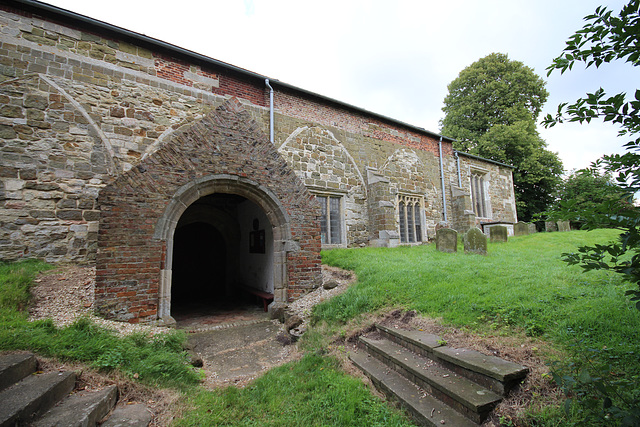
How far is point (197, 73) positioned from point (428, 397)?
10447 mm

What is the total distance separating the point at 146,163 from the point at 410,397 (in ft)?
19.8

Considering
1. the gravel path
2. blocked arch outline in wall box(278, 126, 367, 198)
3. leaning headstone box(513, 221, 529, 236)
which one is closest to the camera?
the gravel path

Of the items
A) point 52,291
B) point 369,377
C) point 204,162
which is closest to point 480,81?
point 204,162

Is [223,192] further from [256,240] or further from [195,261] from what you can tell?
[195,261]

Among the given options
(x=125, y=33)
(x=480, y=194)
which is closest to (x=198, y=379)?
(x=125, y=33)

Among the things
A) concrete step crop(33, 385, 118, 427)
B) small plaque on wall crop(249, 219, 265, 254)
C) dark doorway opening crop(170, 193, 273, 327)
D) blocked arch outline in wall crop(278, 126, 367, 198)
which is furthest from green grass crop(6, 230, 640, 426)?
blocked arch outline in wall crop(278, 126, 367, 198)

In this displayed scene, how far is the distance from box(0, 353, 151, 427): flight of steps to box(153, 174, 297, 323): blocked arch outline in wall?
94.4 inches

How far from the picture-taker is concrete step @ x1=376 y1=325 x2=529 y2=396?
2.92 m

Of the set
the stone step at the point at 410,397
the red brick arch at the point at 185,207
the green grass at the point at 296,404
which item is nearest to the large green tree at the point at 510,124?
the red brick arch at the point at 185,207

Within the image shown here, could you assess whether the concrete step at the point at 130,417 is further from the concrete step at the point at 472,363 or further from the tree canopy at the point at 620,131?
the tree canopy at the point at 620,131

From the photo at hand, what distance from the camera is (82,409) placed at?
9.83 feet

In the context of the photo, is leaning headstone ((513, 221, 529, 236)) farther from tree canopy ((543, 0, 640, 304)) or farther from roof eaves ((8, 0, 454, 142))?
tree canopy ((543, 0, 640, 304))

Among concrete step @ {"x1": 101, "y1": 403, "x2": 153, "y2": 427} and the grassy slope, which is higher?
the grassy slope

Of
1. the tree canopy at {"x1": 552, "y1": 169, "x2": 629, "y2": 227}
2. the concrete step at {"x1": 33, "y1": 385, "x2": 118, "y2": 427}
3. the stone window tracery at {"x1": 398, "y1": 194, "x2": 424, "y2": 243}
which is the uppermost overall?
the stone window tracery at {"x1": 398, "y1": 194, "x2": 424, "y2": 243}
